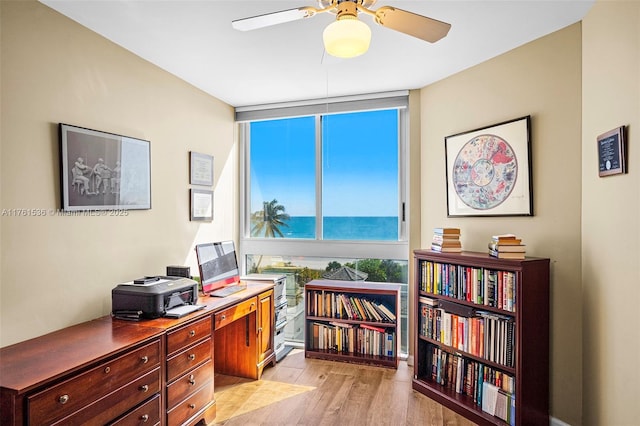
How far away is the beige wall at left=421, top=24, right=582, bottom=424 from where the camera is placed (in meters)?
2.30

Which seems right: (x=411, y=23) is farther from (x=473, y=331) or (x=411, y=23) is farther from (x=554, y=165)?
(x=473, y=331)

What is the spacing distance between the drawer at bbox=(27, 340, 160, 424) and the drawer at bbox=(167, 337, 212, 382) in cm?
13

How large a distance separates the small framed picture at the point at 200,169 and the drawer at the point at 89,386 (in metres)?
1.71

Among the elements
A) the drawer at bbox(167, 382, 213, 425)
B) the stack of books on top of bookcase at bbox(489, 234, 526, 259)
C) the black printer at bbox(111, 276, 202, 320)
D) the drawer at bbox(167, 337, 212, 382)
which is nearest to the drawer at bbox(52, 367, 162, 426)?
the drawer at bbox(167, 337, 212, 382)

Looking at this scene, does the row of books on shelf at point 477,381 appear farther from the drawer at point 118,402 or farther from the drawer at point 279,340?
the drawer at point 118,402

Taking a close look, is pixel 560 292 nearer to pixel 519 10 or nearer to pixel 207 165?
pixel 519 10

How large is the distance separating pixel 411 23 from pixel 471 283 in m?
1.82

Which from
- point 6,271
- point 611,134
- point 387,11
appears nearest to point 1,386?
point 6,271

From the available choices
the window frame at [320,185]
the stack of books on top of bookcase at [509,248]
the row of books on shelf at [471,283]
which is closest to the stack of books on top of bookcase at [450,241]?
the row of books on shelf at [471,283]

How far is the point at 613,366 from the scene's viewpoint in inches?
72.5

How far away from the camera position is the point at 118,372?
5.87ft

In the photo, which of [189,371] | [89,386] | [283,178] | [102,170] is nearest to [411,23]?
[102,170]

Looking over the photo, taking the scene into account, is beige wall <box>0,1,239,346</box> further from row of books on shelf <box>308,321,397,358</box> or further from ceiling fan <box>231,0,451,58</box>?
row of books on shelf <box>308,321,397,358</box>

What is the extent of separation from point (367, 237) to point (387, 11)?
2471 millimetres
